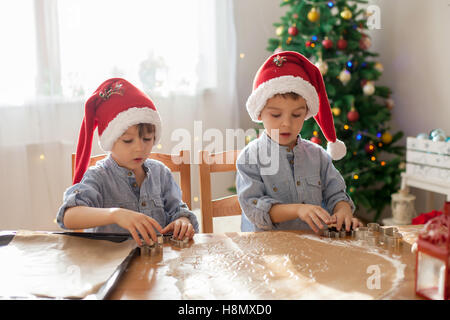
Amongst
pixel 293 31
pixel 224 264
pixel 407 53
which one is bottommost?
pixel 224 264

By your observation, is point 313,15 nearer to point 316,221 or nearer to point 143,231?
point 316,221

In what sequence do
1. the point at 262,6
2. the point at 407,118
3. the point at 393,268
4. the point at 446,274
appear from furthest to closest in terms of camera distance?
1. the point at 262,6
2. the point at 407,118
3. the point at 393,268
4. the point at 446,274

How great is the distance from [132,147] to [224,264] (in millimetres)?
532

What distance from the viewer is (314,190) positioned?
1430 millimetres

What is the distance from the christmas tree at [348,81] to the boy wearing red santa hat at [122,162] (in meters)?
1.57

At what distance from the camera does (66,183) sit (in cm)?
278

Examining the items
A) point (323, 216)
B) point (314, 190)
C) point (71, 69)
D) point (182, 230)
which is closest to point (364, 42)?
point (314, 190)

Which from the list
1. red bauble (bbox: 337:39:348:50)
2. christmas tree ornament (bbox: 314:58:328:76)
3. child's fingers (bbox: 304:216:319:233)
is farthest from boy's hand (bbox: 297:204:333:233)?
red bauble (bbox: 337:39:348:50)

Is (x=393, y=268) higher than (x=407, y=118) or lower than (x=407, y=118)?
lower

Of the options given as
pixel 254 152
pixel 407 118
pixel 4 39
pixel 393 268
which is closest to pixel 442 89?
pixel 407 118

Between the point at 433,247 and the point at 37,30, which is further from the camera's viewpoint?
the point at 37,30

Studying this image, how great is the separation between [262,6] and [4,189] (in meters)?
2.35

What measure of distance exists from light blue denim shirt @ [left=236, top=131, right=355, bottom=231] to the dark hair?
0.31m

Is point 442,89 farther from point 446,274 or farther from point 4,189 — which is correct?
point 4,189
